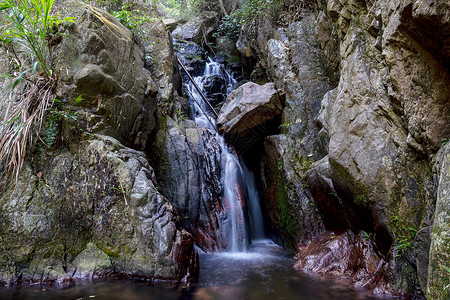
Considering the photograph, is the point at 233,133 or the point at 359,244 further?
the point at 233,133

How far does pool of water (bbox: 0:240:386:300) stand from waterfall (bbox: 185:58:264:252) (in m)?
1.73

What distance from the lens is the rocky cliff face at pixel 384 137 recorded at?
3254 mm

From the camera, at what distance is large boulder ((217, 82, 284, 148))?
24.3 feet

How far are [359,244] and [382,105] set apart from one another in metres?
2.29

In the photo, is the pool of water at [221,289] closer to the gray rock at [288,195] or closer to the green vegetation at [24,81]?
the gray rock at [288,195]

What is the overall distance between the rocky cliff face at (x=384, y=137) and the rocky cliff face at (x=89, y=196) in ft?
9.30

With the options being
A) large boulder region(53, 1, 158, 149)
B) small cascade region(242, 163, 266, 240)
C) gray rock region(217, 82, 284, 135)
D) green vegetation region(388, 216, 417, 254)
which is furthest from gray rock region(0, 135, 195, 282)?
gray rock region(217, 82, 284, 135)

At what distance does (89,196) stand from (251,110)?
14.5 ft

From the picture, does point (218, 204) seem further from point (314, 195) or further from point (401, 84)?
point (401, 84)

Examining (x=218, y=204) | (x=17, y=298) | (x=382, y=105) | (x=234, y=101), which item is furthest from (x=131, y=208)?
(x=234, y=101)

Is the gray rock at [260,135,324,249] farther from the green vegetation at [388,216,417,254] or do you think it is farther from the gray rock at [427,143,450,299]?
the gray rock at [427,143,450,299]

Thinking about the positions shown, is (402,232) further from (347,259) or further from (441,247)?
(441,247)

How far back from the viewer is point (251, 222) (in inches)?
295

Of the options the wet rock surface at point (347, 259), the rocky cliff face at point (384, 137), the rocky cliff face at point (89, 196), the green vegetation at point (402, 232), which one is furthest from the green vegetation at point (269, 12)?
the green vegetation at point (402, 232)
